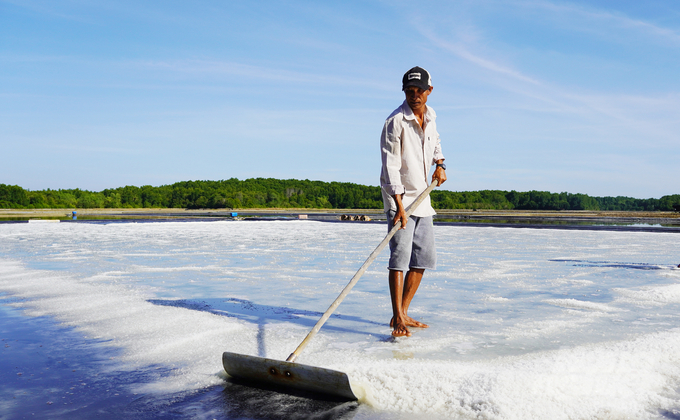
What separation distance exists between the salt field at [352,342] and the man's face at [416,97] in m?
1.79

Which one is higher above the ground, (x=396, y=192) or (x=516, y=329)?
(x=396, y=192)

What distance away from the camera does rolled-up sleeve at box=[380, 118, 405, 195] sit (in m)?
3.79

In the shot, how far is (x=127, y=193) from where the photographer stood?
10588 centimetres

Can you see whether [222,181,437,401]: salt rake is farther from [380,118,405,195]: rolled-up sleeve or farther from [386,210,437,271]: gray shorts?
[380,118,405,195]: rolled-up sleeve

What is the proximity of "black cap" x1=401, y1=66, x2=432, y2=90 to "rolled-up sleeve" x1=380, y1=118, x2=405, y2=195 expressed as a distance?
32cm

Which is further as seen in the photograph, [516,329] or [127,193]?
[127,193]

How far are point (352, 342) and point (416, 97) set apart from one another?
1940 mm

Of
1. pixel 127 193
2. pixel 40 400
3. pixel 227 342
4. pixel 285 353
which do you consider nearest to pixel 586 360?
pixel 285 353

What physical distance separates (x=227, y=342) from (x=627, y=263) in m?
7.35

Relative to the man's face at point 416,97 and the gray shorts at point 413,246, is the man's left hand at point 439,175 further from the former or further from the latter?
the man's face at point 416,97

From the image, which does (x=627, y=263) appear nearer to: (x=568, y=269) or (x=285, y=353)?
(x=568, y=269)

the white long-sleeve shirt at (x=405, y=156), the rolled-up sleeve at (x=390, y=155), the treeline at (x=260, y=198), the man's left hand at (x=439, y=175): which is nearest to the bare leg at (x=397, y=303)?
the white long-sleeve shirt at (x=405, y=156)

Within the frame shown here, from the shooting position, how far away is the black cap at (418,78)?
3.84 m

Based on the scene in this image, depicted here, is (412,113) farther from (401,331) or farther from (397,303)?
(401,331)
